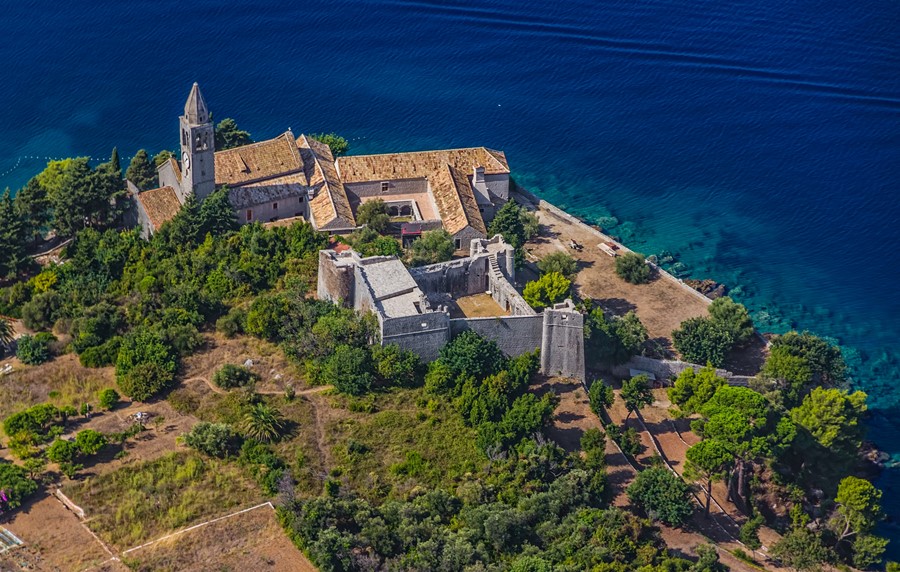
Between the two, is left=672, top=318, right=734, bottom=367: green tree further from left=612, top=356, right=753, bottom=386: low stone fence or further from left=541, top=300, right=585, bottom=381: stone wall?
left=541, top=300, right=585, bottom=381: stone wall

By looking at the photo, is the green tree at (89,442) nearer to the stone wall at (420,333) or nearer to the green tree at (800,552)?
the stone wall at (420,333)

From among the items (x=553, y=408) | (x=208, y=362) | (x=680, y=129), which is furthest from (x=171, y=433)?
(x=680, y=129)

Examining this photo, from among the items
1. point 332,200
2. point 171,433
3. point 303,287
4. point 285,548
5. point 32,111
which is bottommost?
point 285,548

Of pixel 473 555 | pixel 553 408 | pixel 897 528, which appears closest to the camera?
pixel 473 555

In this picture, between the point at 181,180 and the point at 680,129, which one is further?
the point at 680,129

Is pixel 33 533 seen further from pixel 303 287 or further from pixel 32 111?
pixel 32 111

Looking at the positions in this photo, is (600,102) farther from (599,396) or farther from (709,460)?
(709,460)

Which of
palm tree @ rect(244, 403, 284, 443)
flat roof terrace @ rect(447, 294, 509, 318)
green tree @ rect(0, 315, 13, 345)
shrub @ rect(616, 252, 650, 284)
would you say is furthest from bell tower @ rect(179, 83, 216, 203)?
shrub @ rect(616, 252, 650, 284)

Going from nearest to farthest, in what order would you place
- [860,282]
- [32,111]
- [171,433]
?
[171,433] → [860,282] → [32,111]
